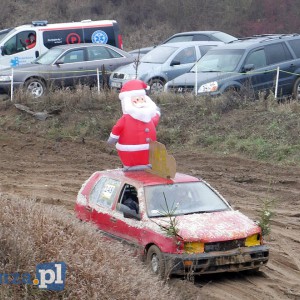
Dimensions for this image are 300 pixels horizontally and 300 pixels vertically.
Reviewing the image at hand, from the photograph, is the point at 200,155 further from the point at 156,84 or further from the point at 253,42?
the point at 156,84

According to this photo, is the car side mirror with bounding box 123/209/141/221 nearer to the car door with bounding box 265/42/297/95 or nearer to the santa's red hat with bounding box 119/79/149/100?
the santa's red hat with bounding box 119/79/149/100

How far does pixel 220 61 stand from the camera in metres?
22.4

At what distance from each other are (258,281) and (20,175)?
8.03m

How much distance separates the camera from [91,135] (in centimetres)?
2073

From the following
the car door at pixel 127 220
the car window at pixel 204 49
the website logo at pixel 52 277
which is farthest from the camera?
the car window at pixel 204 49

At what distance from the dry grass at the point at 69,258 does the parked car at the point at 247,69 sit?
492 inches

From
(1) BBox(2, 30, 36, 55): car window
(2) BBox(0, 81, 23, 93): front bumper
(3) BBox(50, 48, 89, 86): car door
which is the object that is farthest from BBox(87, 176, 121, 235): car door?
(1) BBox(2, 30, 36, 55): car window

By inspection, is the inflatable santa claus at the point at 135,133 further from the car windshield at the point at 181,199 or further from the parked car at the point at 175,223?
the car windshield at the point at 181,199

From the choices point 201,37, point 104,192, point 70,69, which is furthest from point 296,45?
point 104,192

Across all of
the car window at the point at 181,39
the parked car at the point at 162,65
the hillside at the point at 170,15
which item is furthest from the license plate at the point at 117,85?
the hillside at the point at 170,15

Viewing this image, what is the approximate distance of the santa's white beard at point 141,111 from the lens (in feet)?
42.8

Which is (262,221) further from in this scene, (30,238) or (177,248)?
(30,238)

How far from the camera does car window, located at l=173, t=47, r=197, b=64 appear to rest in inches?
977

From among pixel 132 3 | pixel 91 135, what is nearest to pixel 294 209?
pixel 91 135
